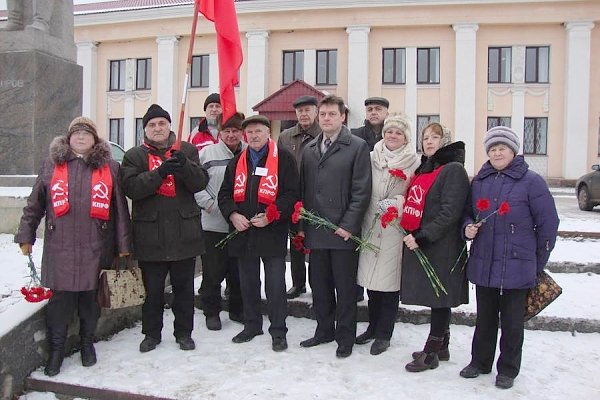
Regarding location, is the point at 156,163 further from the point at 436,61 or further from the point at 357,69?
the point at 436,61

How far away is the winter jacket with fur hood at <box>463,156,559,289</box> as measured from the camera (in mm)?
3510

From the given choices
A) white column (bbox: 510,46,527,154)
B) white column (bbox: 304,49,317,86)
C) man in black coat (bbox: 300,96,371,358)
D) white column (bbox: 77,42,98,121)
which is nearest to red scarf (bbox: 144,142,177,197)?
man in black coat (bbox: 300,96,371,358)

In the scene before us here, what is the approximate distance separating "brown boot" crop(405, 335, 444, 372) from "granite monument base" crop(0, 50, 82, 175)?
5.43m

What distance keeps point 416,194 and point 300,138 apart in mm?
1741

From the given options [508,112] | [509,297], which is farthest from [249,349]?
[508,112]

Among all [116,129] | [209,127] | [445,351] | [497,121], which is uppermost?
[497,121]

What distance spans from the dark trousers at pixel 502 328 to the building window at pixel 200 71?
2347cm

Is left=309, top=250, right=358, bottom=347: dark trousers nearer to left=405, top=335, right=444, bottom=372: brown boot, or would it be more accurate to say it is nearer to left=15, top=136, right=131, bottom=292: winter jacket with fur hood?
left=405, top=335, right=444, bottom=372: brown boot

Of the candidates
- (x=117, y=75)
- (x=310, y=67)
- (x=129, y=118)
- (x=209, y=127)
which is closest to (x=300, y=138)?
(x=209, y=127)

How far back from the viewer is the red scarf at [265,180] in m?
4.30

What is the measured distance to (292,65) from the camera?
24781 millimetres

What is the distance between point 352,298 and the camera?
4.27 meters

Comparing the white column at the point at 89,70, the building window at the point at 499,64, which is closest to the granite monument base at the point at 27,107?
the building window at the point at 499,64

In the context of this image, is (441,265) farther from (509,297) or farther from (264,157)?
(264,157)
